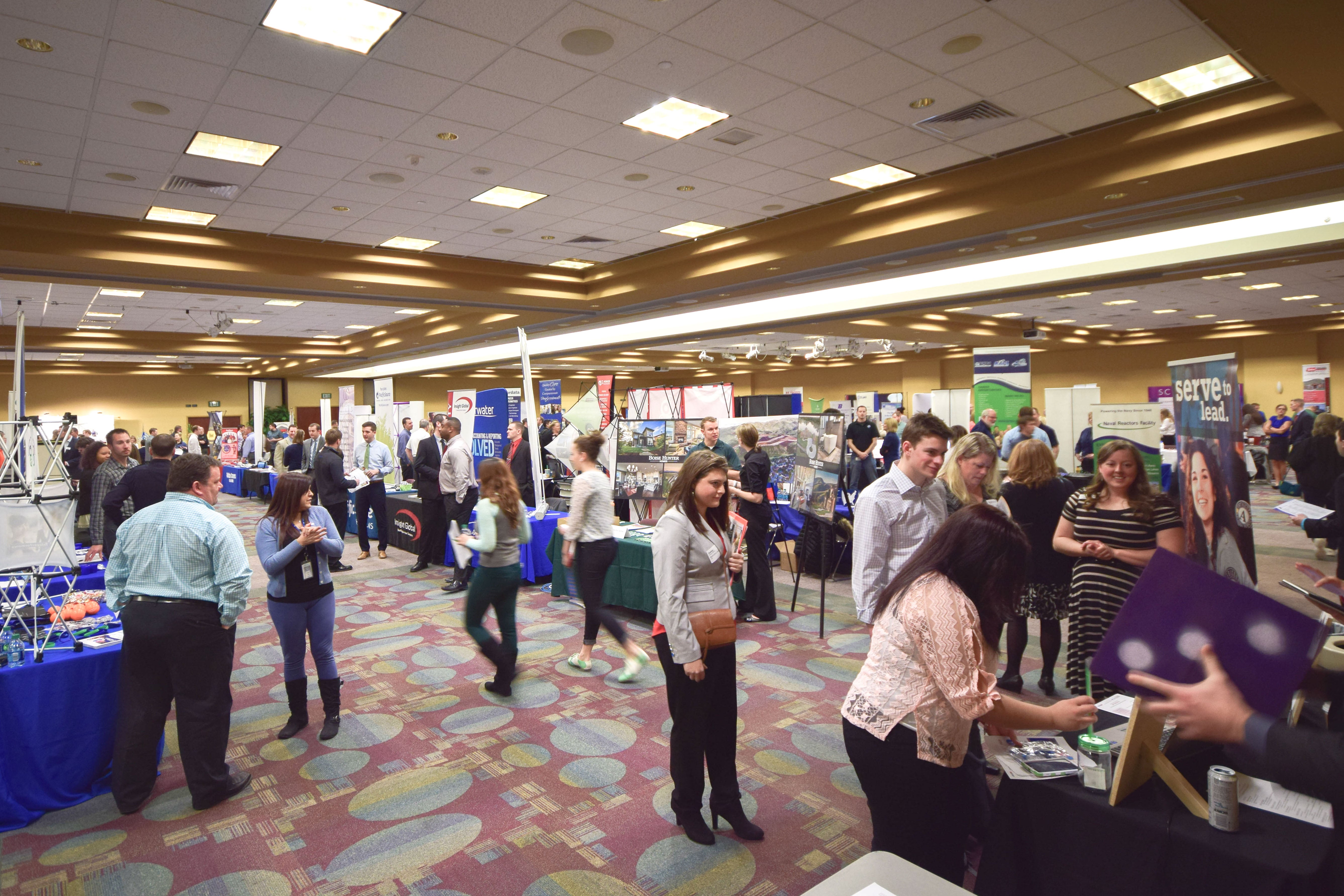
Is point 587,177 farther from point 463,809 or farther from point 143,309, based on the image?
point 143,309

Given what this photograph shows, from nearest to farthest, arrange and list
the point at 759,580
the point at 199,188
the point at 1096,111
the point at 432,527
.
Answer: the point at 1096,111, the point at 759,580, the point at 199,188, the point at 432,527

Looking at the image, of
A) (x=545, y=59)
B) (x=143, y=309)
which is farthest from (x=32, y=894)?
(x=143, y=309)

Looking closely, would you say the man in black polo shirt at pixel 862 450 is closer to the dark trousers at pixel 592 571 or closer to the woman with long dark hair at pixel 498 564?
the dark trousers at pixel 592 571

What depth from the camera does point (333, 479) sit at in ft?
26.3

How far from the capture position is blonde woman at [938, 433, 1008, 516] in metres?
3.62

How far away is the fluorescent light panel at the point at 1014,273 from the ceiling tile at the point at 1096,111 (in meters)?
2.61

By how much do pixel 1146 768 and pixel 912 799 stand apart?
59 centimetres

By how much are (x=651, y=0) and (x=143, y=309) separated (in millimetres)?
12105

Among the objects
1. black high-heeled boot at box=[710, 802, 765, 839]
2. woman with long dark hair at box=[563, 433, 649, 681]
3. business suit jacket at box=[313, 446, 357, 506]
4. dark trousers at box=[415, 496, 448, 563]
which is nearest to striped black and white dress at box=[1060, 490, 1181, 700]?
black high-heeled boot at box=[710, 802, 765, 839]

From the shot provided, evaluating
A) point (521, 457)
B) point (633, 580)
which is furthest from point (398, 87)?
point (521, 457)

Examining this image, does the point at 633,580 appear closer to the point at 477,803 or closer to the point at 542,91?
the point at 477,803

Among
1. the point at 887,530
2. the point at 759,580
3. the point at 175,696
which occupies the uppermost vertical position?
the point at 887,530

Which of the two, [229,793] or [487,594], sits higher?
[487,594]

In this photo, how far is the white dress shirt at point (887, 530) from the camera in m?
3.03
